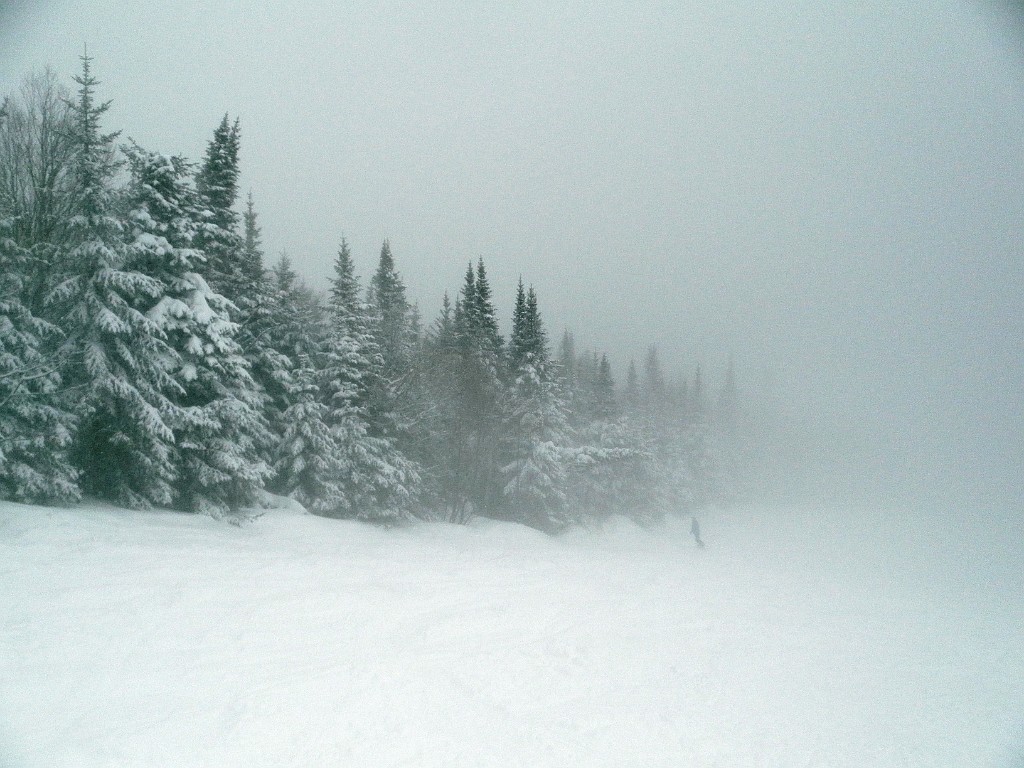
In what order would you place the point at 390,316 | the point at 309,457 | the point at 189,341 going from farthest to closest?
the point at 390,316 → the point at 309,457 → the point at 189,341

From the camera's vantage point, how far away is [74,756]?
510cm

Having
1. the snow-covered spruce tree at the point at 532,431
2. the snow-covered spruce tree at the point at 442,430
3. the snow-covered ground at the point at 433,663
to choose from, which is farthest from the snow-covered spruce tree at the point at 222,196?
the snow-covered spruce tree at the point at 532,431

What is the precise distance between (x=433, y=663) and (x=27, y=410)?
1148 centimetres

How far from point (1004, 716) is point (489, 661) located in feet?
31.8

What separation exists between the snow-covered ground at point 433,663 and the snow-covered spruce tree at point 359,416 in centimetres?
435

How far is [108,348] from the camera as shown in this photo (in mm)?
12773

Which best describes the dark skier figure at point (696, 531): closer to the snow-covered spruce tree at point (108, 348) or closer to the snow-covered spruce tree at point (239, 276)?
the snow-covered spruce tree at point (239, 276)

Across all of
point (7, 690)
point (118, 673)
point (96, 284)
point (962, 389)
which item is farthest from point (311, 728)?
point (962, 389)

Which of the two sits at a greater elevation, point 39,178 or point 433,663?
point 39,178

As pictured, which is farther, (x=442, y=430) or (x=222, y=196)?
(x=442, y=430)

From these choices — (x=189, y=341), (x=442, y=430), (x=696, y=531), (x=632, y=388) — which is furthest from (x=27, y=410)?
(x=632, y=388)

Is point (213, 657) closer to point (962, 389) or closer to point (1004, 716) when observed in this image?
point (1004, 716)

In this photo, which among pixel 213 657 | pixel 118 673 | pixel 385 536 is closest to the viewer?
pixel 118 673

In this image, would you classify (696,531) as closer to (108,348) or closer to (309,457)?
(309,457)
